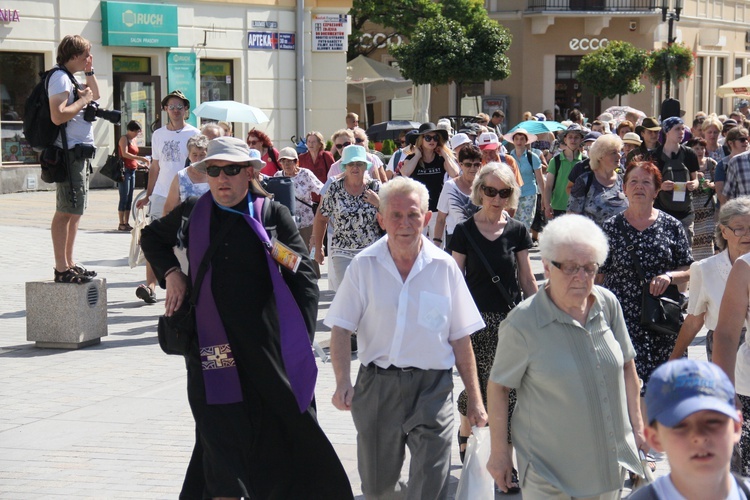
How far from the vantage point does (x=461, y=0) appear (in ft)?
141

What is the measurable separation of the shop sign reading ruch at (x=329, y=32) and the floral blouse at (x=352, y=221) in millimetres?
21762

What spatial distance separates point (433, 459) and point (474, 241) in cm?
183

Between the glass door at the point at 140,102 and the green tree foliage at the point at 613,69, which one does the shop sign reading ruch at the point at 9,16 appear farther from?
the green tree foliage at the point at 613,69

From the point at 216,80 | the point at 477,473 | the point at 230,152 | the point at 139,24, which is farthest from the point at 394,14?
the point at 477,473

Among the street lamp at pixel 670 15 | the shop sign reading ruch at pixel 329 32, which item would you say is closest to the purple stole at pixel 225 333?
the shop sign reading ruch at pixel 329 32

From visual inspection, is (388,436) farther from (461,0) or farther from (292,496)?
(461,0)

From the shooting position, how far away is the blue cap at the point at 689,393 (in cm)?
279

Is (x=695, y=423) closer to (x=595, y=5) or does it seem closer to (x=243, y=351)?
(x=243, y=351)

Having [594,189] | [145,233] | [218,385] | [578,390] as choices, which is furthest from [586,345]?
[594,189]

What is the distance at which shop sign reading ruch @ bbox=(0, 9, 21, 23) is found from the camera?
24.9 meters

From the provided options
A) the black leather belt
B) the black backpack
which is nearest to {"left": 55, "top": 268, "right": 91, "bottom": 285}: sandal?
the black backpack

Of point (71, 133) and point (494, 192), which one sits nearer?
point (494, 192)

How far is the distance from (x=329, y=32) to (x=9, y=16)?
29.0ft

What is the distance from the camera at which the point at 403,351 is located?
534cm
